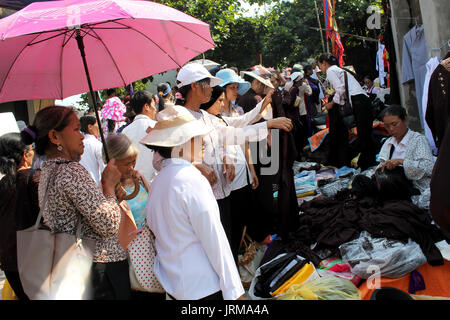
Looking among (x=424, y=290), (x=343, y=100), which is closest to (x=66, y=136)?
(x=424, y=290)

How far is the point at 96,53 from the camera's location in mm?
3602

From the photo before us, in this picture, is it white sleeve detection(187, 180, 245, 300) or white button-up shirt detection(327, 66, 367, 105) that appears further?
white button-up shirt detection(327, 66, 367, 105)

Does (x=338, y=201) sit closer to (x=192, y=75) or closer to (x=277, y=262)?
(x=277, y=262)

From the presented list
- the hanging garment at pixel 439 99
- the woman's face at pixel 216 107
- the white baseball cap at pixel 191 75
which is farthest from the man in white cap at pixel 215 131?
the hanging garment at pixel 439 99

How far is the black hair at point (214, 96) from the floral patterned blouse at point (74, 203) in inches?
78.2

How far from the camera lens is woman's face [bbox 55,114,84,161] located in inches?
92.0

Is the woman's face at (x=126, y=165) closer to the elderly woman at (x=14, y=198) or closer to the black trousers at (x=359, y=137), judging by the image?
the elderly woman at (x=14, y=198)

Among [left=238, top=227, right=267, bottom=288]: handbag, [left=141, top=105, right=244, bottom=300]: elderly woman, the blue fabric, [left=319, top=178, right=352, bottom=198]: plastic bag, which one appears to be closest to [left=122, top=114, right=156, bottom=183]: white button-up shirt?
the blue fabric

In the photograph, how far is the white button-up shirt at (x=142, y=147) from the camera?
4133mm

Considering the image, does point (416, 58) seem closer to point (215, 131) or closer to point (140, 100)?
point (215, 131)

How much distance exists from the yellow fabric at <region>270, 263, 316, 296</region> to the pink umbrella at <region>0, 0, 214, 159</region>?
85.5 inches

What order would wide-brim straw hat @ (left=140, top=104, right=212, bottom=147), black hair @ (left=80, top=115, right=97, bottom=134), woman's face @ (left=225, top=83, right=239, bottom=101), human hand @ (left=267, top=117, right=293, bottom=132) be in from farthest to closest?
black hair @ (left=80, top=115, right=97, bottom=134), woman's face @ (left=225, top=83, right=239, bottom=101), human hand @ (left=267, top=117, right=293, bottom=132), wide-brim straw hat @ (left=140, top=104, right=212, bottom=147)

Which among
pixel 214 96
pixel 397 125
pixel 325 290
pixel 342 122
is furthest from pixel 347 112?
pixel 325 290

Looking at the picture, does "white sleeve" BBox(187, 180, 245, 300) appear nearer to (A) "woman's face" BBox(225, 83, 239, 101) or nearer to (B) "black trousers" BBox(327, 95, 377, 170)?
(A) "woman's face" BBox(225, 83, 239, 101)
